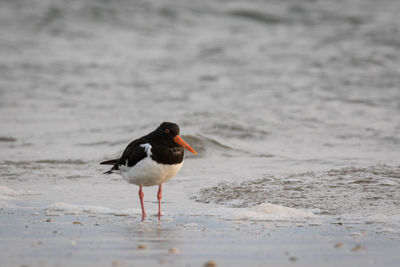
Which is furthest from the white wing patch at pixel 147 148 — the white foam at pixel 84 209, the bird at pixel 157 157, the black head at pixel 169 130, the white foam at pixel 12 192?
the white foam at pixel 12 192

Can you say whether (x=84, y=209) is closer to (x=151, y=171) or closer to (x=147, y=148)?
(x=151, y=171)

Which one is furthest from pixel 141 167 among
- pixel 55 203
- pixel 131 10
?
pixel 131 10

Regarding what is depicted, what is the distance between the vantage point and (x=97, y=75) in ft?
57.4

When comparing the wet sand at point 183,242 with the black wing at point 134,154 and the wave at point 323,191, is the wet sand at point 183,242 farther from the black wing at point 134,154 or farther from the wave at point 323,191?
the wave at point 323,191

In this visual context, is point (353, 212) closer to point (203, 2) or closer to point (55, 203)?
point (55, 203)

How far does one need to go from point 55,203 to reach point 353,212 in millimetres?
3199

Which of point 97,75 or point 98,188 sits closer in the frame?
point 98,188

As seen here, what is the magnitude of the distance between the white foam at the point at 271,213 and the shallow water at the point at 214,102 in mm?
25

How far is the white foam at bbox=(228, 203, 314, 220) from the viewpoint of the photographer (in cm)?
564

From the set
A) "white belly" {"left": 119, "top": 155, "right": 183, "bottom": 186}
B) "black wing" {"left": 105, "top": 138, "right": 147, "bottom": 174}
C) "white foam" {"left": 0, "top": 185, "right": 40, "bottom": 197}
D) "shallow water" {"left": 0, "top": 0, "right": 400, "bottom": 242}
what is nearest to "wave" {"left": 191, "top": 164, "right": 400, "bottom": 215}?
"shallow water" {"left": 0, "top": 0, "right": 400, "bottom": 242}

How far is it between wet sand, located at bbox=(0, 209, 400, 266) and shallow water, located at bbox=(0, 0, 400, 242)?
21.7 inches

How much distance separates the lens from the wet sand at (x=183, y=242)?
3.96 m

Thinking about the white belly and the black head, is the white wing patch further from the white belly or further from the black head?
the black head

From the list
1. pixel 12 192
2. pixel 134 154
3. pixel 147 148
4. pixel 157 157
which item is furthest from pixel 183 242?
pixel 12 192
